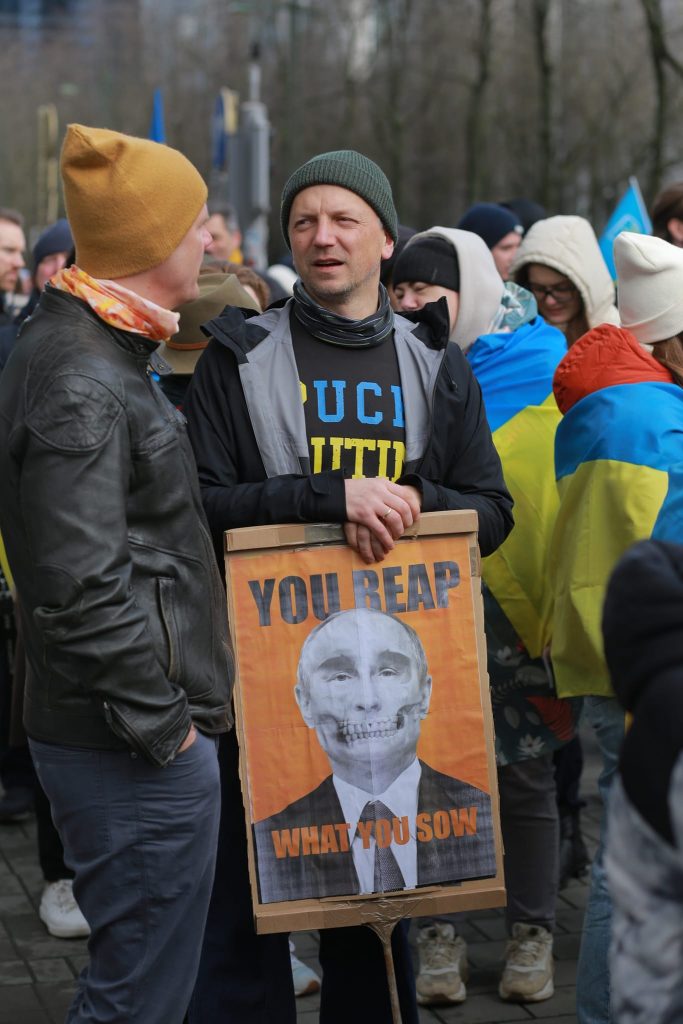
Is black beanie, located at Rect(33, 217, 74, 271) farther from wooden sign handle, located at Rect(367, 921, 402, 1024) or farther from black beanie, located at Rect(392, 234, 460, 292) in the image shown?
wooden sign handle, located at Rect(367, 921, 402, 1024)

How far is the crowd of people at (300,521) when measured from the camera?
104 inches

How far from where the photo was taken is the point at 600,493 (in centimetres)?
370

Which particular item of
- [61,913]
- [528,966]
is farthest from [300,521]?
[61,913]

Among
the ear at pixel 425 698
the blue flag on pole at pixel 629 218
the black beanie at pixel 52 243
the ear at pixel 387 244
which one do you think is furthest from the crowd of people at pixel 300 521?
the blue flag on pole at pixel 629 218

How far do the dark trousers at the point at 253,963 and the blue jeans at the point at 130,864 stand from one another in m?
0.63

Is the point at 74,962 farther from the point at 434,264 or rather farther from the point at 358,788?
the point at 434,264

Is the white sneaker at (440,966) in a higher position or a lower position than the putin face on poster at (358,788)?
lower

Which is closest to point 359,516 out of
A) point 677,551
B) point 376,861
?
point 376,861

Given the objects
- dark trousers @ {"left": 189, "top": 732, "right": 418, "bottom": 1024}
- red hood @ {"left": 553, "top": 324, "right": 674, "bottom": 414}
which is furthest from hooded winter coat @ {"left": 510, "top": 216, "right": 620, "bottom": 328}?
dark trousers @ {"left": 189, "top": 732, "right": 418, "bottom": 1024}

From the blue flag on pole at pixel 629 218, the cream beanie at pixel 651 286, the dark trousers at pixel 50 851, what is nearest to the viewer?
the cream beanie at pixel 651 286

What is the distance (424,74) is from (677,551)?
128 ft

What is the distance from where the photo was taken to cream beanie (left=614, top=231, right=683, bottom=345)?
3936 millimetres

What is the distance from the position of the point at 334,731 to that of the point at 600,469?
3.14 feet

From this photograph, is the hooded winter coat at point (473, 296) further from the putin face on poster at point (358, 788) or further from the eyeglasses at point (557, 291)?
the putin face on poster at point (358, 788)
